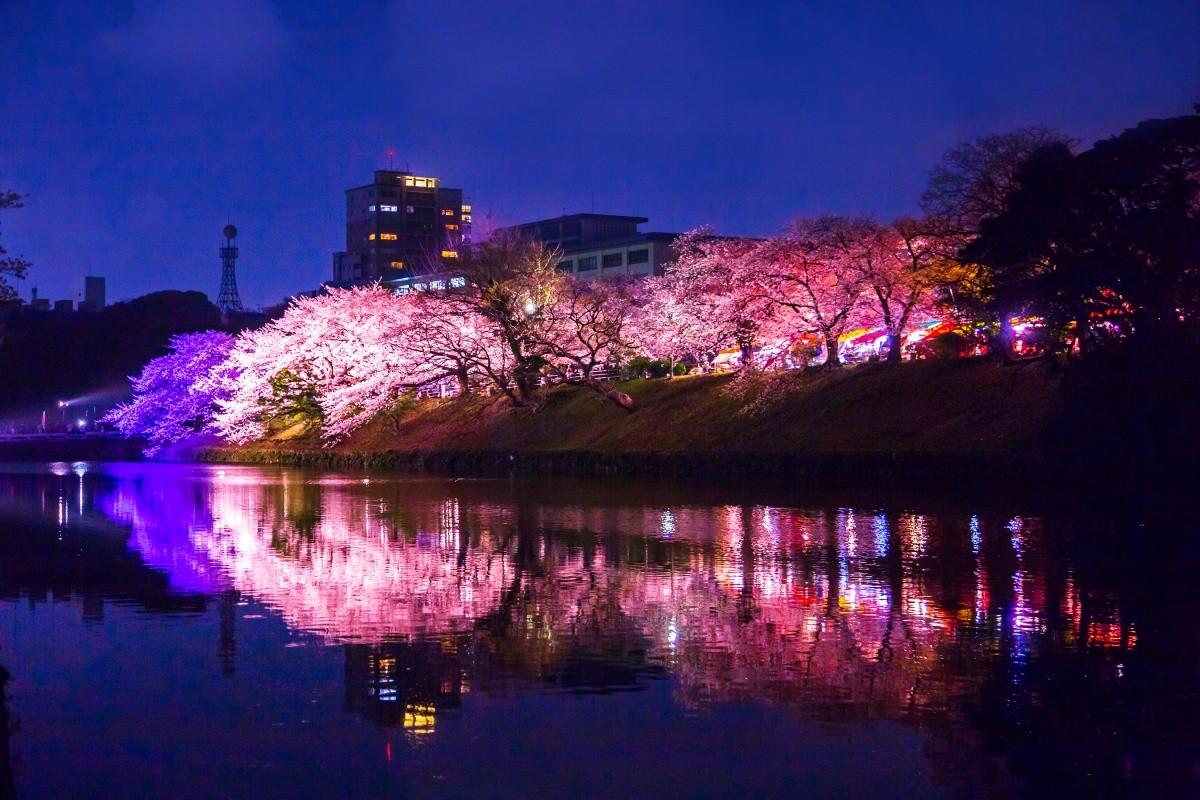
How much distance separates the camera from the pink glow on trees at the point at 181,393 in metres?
75.6

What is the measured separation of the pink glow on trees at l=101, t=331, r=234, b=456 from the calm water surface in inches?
2219

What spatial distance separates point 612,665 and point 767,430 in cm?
3398

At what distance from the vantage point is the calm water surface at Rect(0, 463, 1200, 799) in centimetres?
771

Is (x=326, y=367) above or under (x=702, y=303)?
under

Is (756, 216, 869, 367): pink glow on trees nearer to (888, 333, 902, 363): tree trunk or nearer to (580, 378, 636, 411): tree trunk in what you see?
(888, 333, 902, 363): tree trunk

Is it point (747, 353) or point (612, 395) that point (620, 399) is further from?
point (747, 353)

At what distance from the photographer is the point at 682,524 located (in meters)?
23.4

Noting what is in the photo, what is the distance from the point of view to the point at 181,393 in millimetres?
77125

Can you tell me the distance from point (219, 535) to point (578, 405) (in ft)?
115

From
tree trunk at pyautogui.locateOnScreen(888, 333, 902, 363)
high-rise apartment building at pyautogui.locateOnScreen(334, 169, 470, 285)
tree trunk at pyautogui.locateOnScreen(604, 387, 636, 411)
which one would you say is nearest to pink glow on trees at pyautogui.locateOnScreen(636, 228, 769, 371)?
tree trunk at pyautogui.locateOnScreen(604, 387, 636, 411)

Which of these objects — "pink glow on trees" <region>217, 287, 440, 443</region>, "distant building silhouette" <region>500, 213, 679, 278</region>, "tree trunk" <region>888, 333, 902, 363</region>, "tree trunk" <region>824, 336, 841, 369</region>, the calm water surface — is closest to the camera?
the calm water surface

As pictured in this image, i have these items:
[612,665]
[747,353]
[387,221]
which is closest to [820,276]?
[747,353]

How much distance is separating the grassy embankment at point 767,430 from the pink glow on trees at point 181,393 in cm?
1299

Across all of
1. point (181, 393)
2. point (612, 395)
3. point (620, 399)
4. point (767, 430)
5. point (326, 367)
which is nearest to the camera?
point (767, 430)
